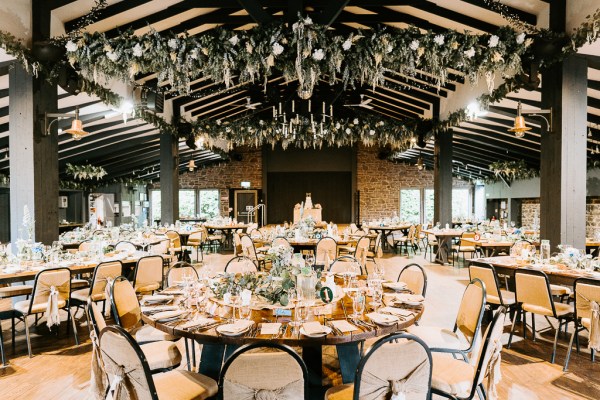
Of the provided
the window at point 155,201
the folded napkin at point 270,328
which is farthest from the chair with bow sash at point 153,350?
the window at point 155,201

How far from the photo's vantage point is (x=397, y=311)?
115 inches

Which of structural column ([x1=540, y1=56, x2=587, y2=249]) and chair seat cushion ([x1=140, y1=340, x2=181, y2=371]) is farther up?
structural column ([x1=540, y1=56, x2=587, y2=249])

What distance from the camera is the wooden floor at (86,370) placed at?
3.29 m

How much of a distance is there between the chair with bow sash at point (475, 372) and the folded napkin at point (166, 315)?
1844 mm

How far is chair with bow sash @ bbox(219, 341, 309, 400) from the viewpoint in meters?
2.00

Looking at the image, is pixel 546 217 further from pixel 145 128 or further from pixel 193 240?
pixel 145 128

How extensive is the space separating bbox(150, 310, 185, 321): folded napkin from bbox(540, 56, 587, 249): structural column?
4.96 metres

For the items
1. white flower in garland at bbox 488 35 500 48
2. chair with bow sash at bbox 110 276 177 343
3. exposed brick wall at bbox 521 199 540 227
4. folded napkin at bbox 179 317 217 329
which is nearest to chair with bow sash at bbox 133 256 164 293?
chair with bow sash at bbox 110 276 177 343

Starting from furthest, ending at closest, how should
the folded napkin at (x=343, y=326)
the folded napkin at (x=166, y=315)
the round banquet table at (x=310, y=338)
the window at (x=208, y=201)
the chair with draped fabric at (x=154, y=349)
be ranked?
the window at (x=208, y=201)
the folded napkin at (x=166, y=315)
the chair with draped fabric at (x=154, y=349)
the folded napkin at (x=343, y=326)
the round banquet table at (x=310, y=338)

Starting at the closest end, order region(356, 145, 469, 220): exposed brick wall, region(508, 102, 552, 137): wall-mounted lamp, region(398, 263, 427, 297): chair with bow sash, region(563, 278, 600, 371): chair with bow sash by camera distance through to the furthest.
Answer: region(563, 278, 600, 371): chair with bow sash
region(398, 263, 427, 297): chair with bow sash
region(508, 102, 552, 137): wall-mounted lamp
region(356, 145, 469, 220): exposed brick wall

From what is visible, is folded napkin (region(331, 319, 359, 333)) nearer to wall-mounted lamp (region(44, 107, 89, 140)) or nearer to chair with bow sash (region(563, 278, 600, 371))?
chair with bow sash (region(563, 278, 600, 371))

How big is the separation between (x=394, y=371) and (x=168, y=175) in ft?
30.7

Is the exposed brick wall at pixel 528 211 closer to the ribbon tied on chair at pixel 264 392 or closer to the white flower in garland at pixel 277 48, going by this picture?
the white flower in garland at pixel 277 48

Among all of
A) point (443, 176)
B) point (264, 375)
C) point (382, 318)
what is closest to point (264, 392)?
point (264, 375)
